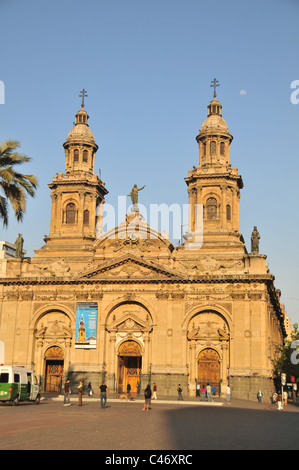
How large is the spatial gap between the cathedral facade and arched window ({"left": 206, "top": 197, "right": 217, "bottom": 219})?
0.12 metres

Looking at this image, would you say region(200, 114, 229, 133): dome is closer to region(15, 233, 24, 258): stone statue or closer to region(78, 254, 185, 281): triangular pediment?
region(78, 254, 185, 281): triangular pediment

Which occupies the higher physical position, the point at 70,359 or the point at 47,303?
the point at 47,303

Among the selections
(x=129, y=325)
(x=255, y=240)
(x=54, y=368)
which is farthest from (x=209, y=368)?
(x=54, y=368)

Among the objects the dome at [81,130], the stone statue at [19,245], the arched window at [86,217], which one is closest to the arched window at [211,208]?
the arched window at [86,217]

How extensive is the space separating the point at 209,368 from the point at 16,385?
23537mm

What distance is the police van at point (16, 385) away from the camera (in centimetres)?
3769

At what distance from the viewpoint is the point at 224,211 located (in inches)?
2510

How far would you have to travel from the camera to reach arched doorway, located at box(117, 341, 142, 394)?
193 feet

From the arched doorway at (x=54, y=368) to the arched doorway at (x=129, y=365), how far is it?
232 inches

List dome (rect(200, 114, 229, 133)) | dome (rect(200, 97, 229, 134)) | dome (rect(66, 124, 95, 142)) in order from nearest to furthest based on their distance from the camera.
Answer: dome (rect(200, 97, 229, 134)) → dome (rect(200, 114, 229, 133)) → dome (rect(66, 124, 95, 142))

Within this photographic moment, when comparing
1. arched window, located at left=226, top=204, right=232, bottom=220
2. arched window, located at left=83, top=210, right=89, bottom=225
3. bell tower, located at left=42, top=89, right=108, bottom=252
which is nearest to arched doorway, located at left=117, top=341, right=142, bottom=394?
bell tower, located at left=42, top=89, right=108, bottom=252
